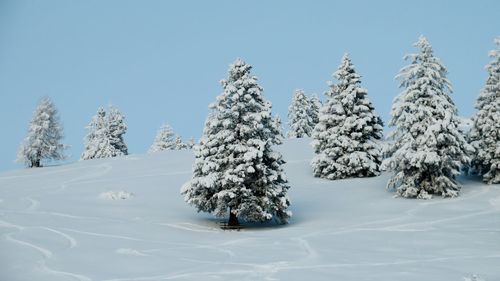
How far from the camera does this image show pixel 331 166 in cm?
3659

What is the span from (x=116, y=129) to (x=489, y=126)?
5576cm

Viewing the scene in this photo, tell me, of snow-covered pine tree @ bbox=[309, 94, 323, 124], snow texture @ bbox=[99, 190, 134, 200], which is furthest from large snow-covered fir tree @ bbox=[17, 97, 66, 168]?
snow-covered pine tree @ bbox=[309, 94, 323, 124]

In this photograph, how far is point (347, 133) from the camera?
121 feet

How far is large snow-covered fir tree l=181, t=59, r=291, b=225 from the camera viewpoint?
23.1m

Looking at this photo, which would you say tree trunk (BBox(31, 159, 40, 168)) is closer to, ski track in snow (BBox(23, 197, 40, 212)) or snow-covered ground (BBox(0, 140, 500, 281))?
snow-covered ground (BBox(0, 140, 500, 281))

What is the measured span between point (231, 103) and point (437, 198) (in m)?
13.7

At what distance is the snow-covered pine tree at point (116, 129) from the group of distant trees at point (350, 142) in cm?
4267

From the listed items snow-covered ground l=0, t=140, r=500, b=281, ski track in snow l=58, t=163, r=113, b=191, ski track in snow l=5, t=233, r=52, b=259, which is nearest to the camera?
snow-covered ground l=0, t=140, r=500, b=281

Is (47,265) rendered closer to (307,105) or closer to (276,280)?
(276,280)

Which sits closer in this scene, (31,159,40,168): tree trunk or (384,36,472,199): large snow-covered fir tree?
(384,36,472,199): large snow-covered fir tree

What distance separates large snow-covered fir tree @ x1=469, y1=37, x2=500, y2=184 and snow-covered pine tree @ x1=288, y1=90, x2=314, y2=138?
40.7 m

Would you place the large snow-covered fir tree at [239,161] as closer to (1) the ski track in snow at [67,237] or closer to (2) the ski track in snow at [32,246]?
(1) the ski track in snow at [67,237]

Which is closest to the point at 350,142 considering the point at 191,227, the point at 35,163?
the point at 191,227

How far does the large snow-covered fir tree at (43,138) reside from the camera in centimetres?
5472
